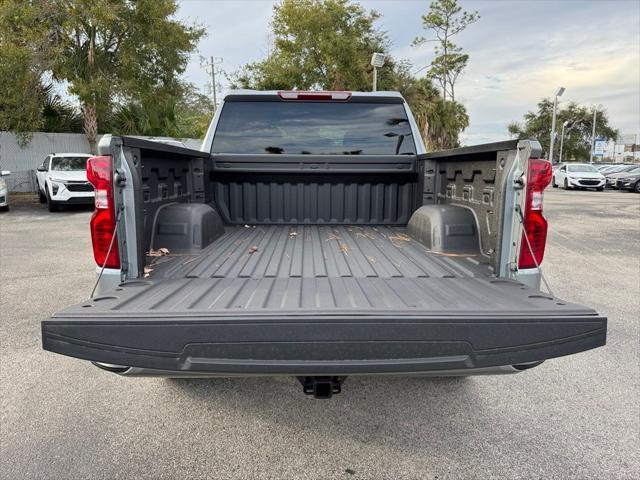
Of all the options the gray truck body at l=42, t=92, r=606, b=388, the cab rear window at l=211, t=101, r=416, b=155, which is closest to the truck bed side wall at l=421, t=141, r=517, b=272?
the gray truck body at l=42, t=92, r=606, b=388

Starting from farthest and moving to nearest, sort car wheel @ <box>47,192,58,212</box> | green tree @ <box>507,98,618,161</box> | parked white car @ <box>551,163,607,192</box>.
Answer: green tree @ <box>507,98,618,161</box> < parked white car @ <box>551,163,607,192</box> < car wheel @ <box>47,192,58,212</box>

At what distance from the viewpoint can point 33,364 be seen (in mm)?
3742

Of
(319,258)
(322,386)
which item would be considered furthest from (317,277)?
(322,386)

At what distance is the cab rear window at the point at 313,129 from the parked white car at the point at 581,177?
87.5 feet

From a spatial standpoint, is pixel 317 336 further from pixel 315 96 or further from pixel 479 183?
pixel 315 96

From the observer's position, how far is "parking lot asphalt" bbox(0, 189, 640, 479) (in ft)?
8.16

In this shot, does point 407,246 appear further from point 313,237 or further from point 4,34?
point 4,34

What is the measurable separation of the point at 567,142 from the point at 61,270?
242 feet

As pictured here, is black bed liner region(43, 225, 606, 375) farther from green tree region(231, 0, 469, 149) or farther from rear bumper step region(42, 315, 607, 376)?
green tree region(231, 0, 469, 149)

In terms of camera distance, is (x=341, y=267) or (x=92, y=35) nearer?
(x=341, y=267)

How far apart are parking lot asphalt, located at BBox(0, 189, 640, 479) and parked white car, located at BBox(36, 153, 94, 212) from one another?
35.2ft

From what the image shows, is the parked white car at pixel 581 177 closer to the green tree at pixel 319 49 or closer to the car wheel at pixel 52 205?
the green tree at pixel 319 49

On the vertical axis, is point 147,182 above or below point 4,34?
below

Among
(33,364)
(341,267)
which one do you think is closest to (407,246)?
(341,267)
